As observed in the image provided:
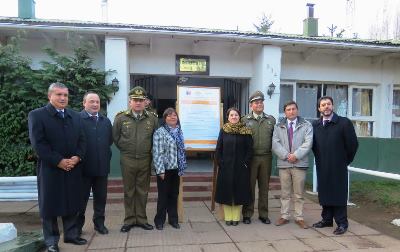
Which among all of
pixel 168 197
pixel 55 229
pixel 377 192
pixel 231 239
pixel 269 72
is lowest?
pixel 377 192

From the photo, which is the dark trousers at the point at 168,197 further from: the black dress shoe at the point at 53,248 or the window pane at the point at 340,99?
the window pane at the point at 340,99

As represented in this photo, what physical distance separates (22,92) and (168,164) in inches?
165

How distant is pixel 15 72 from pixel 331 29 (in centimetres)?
2488

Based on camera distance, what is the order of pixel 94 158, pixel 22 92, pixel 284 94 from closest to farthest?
1. pixel 94 158
2. pixel 22 92
3. pixel 284 94

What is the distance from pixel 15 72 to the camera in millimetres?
7652

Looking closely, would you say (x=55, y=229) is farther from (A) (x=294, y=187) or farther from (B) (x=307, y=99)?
(B) (x=307, y=99)

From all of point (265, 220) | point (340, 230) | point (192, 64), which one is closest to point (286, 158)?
point (265, 220)

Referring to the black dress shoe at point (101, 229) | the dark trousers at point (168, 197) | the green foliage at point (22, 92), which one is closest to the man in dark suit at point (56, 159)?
the black dress shoe at point (101, 229)

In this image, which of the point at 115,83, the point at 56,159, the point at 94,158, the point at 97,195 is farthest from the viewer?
the point at 115,83

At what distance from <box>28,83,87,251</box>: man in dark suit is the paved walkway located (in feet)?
1.66

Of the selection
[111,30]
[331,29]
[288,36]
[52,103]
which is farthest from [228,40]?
[331,29]

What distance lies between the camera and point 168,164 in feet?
16.8

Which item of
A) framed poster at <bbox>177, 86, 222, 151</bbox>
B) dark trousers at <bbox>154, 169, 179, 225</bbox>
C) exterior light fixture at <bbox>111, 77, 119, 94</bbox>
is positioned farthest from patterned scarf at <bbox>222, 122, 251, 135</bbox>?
exterior light fixture at <bbox>111, 77, 119, 94</bbox>

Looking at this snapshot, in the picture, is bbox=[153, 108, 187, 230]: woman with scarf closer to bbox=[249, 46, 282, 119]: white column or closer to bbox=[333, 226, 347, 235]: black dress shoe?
bbox=[333, 226, 347, 235]: black dress shoe
